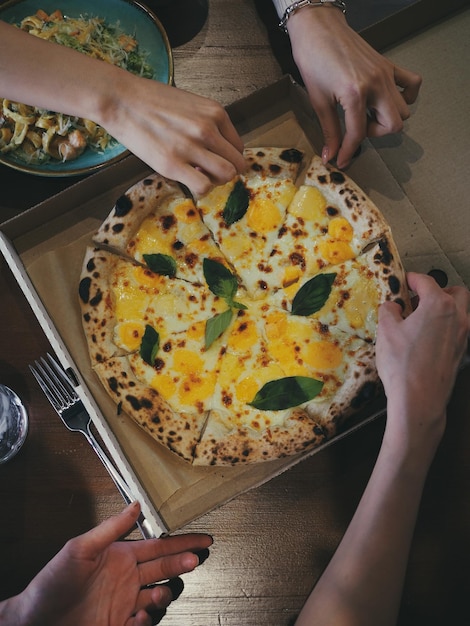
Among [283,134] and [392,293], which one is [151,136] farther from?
[392,293]

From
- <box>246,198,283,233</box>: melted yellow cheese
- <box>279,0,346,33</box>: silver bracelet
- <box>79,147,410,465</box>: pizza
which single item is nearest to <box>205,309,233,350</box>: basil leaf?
<box>79,147,410,465</box>: pizza

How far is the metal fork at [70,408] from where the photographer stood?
2145mm

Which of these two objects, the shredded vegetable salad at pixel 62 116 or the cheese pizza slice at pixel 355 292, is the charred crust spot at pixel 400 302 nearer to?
the cheese pizza slice at pixel 355 292

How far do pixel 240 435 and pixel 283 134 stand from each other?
1193mm

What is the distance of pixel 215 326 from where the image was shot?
2145 millimetres

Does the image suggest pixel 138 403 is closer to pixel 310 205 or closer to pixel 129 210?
pixel 129 210

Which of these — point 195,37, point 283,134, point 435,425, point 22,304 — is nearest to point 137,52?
point 195,37

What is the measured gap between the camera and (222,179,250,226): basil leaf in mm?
2236

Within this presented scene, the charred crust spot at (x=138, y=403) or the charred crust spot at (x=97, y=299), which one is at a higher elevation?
the charred crust spot at (x=97, y=299)

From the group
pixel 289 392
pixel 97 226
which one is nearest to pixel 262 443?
pixel 289 392

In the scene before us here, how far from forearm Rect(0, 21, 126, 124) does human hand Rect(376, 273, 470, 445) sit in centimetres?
110

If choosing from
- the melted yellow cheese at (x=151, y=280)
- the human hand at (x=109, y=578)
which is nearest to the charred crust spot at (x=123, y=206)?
the melted yellow cheese at (x=151, y=280)

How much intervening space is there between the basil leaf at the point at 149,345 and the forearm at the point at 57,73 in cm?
74

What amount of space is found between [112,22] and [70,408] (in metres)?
1.53
